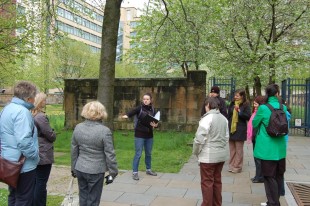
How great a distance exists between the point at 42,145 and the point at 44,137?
117 millimetres

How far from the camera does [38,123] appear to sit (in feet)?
16.7

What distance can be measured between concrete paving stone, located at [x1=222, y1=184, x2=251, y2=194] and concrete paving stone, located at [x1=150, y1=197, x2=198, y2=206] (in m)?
1.03

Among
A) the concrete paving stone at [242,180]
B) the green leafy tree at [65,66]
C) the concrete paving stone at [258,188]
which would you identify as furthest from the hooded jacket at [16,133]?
the green leafy tree at [65,66]

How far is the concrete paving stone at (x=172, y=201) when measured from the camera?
602 centimetres

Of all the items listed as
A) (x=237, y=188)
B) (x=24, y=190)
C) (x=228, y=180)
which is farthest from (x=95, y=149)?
(x=228, y=180)

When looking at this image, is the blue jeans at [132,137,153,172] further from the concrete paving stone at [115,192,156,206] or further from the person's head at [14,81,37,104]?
the person's head at [14,81,37,104]

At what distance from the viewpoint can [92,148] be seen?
15.0 ft

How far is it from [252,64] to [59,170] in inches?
424

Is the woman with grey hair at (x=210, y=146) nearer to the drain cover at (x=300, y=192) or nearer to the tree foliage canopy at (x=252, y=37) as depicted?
the drain cover at (x=300, y=192)

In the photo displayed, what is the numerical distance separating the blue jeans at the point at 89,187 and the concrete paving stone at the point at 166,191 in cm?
210

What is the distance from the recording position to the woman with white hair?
5.09 metres

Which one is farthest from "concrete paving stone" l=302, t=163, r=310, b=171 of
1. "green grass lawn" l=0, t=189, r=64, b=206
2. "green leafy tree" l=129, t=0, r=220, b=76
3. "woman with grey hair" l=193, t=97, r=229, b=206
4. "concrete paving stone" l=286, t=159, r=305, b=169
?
"green leafy tree" l=129, t=0, r=220, b=76

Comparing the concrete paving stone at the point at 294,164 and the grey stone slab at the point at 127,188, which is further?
the concrete paving stone at the point at 294,164

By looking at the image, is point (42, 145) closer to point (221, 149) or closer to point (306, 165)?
point (221, 149)
